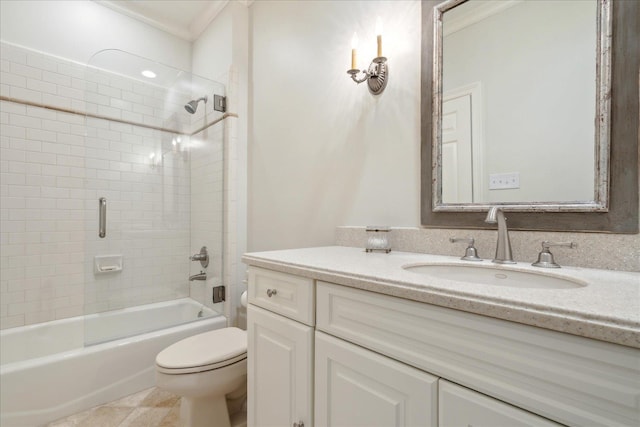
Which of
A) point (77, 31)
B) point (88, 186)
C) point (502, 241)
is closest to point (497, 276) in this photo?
point (502, 241)

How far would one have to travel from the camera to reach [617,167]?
790mm

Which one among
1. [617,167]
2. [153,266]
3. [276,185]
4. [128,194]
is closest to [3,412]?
[153,266]

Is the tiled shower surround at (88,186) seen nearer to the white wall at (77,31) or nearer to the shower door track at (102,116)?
the shower door track at (102,116)

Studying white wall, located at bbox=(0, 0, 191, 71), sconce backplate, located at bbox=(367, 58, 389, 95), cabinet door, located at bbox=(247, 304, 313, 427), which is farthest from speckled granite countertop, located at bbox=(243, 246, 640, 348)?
white wall, located at bbox=(0, 0, 191, 71)

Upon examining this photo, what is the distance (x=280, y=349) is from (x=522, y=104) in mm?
1157

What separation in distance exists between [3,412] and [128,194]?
4.49 ft

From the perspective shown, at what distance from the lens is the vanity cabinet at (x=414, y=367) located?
0.46m

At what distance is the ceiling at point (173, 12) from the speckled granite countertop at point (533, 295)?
2.40m

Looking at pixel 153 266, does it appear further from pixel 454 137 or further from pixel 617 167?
pixel 617 167

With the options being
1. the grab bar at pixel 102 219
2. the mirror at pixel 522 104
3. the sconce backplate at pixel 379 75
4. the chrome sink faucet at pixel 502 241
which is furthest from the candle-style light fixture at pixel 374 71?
the grab bar at pixel 102 219

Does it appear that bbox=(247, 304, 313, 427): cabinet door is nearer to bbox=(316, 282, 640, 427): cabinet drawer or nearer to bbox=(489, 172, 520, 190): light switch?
bbox=(316, 282, 640, 427): cabinet drawer

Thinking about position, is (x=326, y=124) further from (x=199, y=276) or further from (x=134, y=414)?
(x=134, y=414)

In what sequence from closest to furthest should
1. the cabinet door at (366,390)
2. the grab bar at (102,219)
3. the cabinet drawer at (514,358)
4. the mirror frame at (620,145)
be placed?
the cabinet drawer at (514,358) < the cabinet door at (366,390) < the mirror frame at (620,145) < the grab bar at (102,219)

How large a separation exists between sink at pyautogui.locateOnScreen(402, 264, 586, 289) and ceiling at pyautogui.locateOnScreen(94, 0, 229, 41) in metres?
2.43
